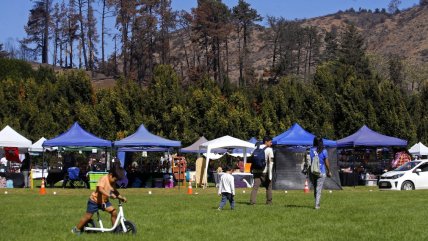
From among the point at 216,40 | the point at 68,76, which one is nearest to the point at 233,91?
the point at 68,76

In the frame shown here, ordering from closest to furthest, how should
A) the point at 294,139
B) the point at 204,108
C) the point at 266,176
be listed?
the point at 266,176 < the point at 294,139 < the point at 204,108

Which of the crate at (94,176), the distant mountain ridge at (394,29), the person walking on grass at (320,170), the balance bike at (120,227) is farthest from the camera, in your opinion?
the distant mountain ridge at (394,29)

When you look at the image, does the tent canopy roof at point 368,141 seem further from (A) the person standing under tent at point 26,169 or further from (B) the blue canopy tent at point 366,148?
(A) the person standing under tent at point 26,169

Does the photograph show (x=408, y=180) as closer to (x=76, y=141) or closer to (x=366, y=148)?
(x=366, y=148)

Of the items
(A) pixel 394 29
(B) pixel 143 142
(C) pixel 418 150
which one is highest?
(A) pixel 394 29

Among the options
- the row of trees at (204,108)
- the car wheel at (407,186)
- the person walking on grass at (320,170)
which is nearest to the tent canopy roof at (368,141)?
the car wheel at (407,186)

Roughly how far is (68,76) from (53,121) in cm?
697

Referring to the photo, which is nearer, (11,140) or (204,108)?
(11,140)

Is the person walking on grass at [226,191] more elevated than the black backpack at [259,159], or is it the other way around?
the black backpack at [259,159]

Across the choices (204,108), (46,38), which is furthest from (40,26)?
(204,108)

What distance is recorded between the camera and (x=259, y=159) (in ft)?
69.4

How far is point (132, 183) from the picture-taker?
37969 millimetres

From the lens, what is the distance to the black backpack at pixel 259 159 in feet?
69.2

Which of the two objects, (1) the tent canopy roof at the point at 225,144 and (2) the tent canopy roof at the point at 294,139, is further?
(1) the tent canopy roof at the point at 225,144
